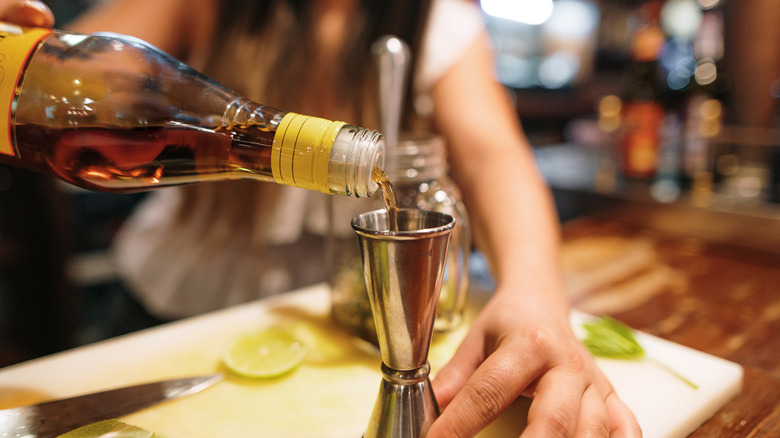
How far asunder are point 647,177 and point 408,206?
92 cm

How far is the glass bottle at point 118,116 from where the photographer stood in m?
0.43

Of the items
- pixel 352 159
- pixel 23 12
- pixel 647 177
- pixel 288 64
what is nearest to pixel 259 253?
pixel 288 64

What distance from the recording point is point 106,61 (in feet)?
1.52

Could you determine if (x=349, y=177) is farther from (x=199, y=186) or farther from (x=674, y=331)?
(x=199, y=186)

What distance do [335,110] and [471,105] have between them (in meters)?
0.25

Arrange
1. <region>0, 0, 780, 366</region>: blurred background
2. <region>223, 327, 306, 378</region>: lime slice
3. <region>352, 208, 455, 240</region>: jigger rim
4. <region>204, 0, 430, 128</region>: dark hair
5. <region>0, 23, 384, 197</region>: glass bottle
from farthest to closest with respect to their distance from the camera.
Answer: <region>0, 0, 780, 366</region>: blurred background
<region>204, 0, 430, 128</region>: dark hair
<region>223, 327, 306, 378</region>: lime slice
<region>0, 23, 384, 197</region>: glass bottle
<region>352, 208, 455, 240</region>: jigger rim

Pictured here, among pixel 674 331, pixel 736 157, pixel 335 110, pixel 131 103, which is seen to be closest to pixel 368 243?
pixel 131 103

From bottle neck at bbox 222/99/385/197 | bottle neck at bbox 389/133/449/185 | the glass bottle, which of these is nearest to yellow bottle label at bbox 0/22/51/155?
the glass bottle

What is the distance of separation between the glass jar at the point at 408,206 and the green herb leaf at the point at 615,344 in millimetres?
157

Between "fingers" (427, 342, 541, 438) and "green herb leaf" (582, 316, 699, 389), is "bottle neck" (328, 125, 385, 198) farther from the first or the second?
"green herb leaf" (582, 316, 699, 389)

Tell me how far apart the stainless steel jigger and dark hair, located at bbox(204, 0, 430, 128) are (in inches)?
22.3

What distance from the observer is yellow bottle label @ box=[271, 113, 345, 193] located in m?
0.34

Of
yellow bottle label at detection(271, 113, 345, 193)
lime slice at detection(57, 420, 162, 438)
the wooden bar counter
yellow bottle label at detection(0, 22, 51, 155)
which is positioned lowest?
the wooden bar counter

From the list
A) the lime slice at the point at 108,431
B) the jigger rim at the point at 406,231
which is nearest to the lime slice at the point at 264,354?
the lime slice at the point at 108,431
